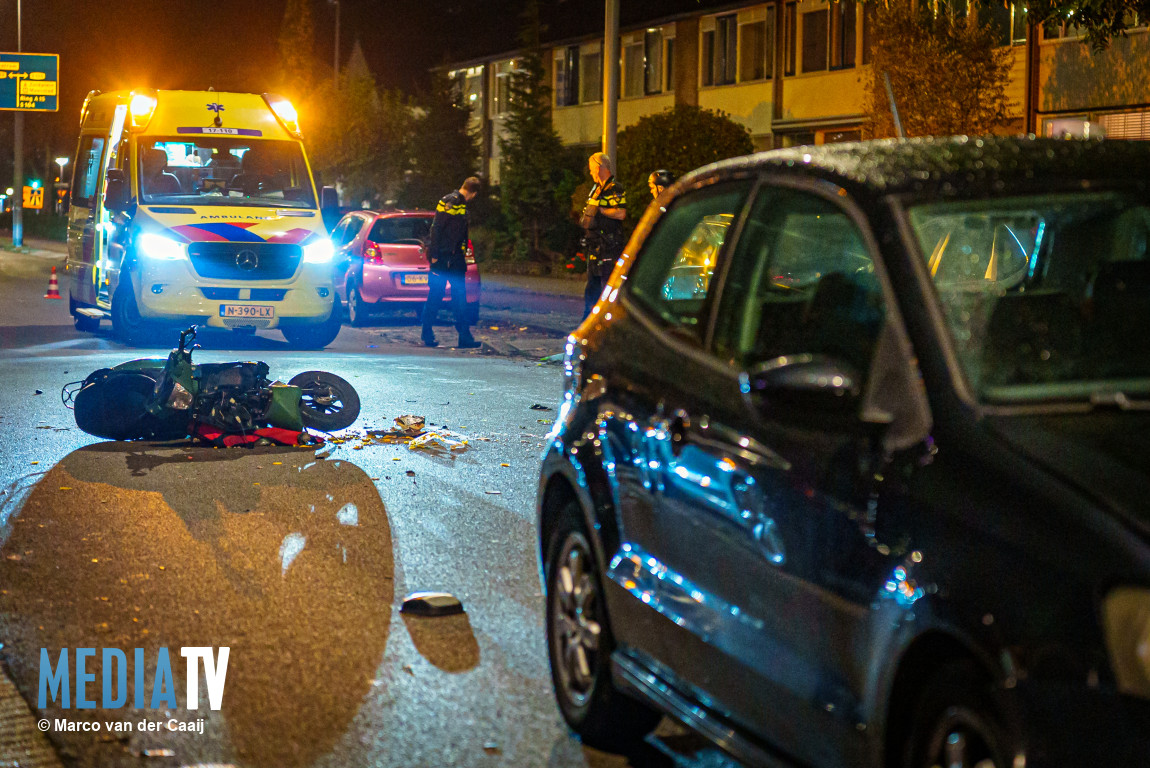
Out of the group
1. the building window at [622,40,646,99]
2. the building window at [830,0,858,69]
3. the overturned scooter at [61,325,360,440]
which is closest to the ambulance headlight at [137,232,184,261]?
the overturned scooter at [61,325,360,440]

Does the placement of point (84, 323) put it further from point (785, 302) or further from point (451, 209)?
point (785, 302)

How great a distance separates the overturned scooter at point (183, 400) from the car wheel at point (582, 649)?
5.21 m

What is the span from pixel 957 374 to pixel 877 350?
0.28 meters

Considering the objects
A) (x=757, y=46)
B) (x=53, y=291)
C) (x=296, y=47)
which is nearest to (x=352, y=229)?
(x=53, y=291)

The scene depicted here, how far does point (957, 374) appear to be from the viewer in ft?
10.5

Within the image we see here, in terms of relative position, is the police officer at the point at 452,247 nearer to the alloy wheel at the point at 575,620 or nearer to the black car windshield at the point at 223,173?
the black car windshield at the point at 223,173

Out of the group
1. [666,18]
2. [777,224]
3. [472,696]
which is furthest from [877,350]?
[666,18]

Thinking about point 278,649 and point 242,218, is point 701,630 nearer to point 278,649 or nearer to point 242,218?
point 278,649

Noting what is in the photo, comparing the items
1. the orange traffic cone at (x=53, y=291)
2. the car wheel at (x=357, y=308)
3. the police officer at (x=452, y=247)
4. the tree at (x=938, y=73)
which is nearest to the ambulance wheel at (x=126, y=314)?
the police officer at (x=452, y=247)

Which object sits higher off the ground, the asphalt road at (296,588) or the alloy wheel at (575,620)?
the alloy wheel at (575,620)

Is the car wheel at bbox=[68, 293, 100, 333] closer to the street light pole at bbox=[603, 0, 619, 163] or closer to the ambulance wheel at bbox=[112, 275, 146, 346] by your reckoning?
the ambulance wheel at bbox=[112, 275, 146, 346]

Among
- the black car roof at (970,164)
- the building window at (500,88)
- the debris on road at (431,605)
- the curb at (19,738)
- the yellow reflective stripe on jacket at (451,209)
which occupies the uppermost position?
the building window at (500,88)

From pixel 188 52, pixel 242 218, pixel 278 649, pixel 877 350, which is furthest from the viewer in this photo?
pixel 188 52

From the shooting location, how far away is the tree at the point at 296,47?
89125mm
